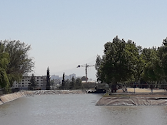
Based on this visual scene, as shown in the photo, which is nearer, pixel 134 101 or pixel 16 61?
pixel 134 101

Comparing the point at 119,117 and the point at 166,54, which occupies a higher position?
the point at 166,54

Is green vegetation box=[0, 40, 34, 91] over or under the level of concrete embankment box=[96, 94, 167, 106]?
over

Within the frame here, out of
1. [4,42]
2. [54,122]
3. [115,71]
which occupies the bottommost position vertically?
[54,122]

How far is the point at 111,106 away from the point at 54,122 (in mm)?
18940

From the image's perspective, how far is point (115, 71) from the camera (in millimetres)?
83062

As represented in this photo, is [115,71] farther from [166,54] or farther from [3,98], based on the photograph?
[3,98]

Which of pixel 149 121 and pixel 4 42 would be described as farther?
pixel 4 42

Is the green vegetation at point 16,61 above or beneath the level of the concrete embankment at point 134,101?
above

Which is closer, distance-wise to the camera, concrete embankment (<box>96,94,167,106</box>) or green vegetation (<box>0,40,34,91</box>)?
concrete embankment (<box>96,94,167,106</box>)

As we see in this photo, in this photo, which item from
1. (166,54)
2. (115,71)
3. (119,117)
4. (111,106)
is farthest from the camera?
(115,71)

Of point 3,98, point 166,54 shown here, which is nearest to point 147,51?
point 166,54

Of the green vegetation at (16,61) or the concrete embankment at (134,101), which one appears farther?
the green vegetation at (16,61)

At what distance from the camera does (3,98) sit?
75.6 m

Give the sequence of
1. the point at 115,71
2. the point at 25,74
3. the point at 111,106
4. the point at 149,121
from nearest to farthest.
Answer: the point at 149,121 < the point at 111,106 < the point at 115,71 < the point at 25,74
